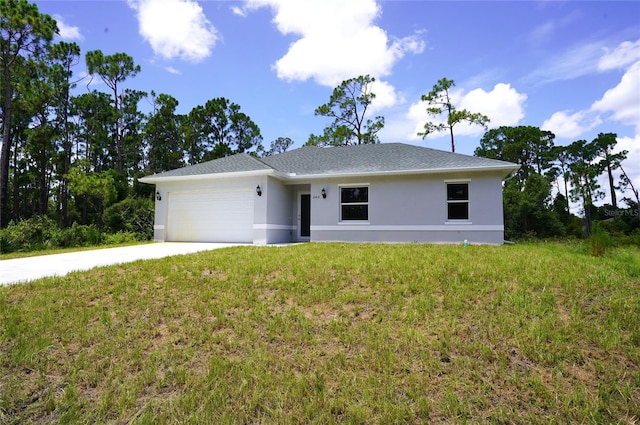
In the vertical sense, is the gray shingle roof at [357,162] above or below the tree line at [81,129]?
below

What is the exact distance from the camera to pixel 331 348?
3.70m

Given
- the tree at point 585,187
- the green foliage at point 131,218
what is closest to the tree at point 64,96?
the green foliage at point 131,218

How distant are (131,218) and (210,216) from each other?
541 cm

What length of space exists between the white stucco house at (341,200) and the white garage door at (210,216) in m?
0.04

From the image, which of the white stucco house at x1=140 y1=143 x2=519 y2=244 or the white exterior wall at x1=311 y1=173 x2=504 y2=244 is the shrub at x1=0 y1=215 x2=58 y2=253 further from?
the white exterior wall at x1=311 y1=173 x2=504 y2=244

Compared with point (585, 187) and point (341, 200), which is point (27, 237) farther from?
point (585, 187)

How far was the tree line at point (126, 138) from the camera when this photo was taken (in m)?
19.8

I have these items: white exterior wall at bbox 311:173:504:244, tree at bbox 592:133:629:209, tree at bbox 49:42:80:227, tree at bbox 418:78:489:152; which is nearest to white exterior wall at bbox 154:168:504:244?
white exterior wall at bbox 311:173:504:244

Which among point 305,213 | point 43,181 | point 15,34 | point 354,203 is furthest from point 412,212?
point 43,181

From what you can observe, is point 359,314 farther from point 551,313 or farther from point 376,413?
point 551,313

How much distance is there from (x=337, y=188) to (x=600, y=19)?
9.33 m

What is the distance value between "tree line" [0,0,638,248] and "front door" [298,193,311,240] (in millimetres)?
10702

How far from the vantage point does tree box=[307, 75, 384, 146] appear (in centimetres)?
2947

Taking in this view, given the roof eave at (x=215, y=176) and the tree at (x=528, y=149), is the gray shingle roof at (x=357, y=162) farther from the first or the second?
the tree at (x=528, y=149)
